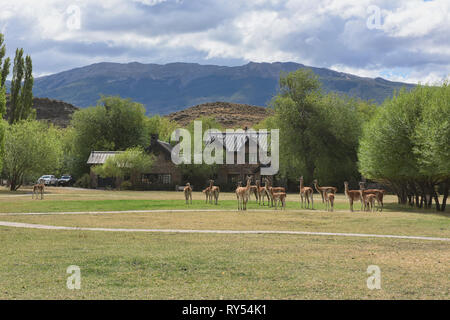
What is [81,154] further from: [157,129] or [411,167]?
[411,167]

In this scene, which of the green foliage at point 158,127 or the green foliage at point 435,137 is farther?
the green foliage at point 158,127

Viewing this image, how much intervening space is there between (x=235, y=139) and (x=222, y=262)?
6725 cm

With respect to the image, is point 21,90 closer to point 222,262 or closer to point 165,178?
point 165,178

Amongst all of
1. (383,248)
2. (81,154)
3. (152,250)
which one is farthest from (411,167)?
(81,154)

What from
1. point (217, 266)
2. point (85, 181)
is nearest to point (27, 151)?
point (85, 181)

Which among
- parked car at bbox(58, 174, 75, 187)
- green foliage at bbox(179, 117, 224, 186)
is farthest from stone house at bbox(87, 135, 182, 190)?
parked car at bbox(58, 174, 75, 187)

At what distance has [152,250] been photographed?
14.5 metres

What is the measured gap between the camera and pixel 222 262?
1252 cm

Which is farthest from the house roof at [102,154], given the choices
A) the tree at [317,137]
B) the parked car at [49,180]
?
the tree at [317,137]

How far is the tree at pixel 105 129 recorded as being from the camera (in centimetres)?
8612

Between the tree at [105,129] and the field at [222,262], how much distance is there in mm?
65828

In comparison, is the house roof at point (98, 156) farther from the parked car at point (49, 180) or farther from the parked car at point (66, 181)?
the parked car at point (49, 180)

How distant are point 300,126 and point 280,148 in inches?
151

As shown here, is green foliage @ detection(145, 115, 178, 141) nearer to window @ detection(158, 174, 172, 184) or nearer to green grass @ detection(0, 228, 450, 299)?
window @ detection(158, 174, 172, 184)
